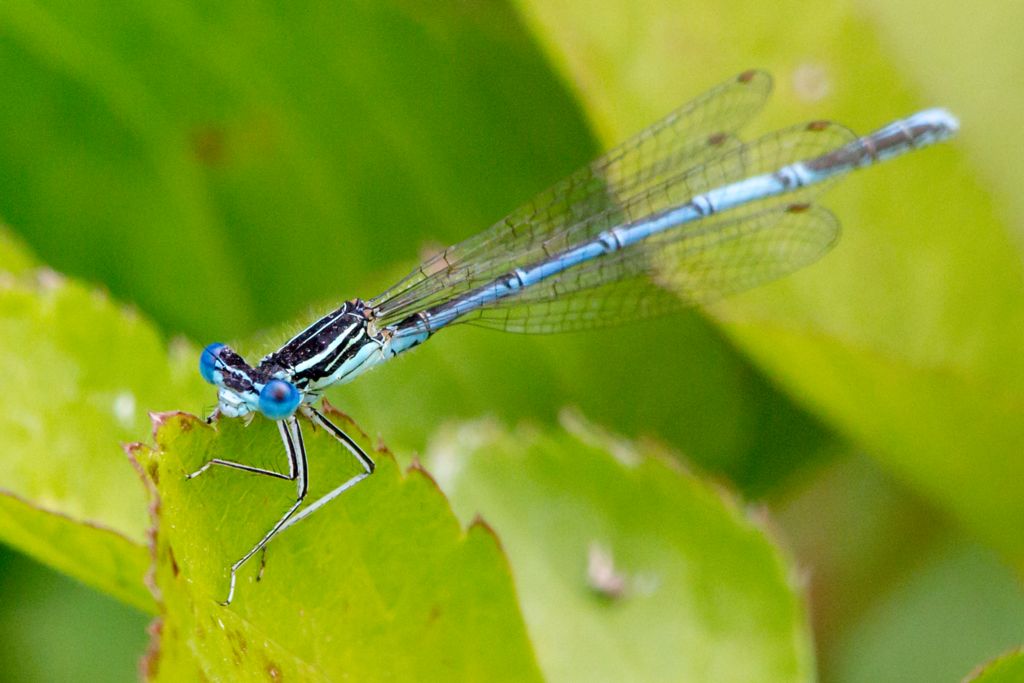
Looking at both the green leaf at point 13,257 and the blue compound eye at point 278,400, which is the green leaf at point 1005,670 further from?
the green leaf at point 13,257

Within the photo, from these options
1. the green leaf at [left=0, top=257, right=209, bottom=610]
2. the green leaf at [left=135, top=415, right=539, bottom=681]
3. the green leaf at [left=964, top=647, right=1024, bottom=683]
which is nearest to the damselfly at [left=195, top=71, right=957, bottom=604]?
the green leaf at [left=0, top=257, right=209, bottom=610]

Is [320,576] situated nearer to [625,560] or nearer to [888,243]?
[625,560]

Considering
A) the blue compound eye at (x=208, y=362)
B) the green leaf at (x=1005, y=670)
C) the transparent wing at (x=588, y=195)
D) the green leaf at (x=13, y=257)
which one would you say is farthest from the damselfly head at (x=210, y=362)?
the green leaf at (x=1005, y=670)

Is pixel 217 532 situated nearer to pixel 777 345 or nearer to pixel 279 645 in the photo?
pixel 279 645

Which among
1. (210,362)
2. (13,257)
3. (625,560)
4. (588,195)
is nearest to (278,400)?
(210,362)

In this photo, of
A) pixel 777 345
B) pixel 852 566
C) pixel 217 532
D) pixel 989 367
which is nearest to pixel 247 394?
pixel 217 532

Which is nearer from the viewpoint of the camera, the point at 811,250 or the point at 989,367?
the point at 989,367

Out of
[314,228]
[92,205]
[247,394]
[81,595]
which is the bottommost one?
[247,394]

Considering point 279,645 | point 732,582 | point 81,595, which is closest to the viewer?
point 279,645

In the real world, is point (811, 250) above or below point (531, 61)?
below
